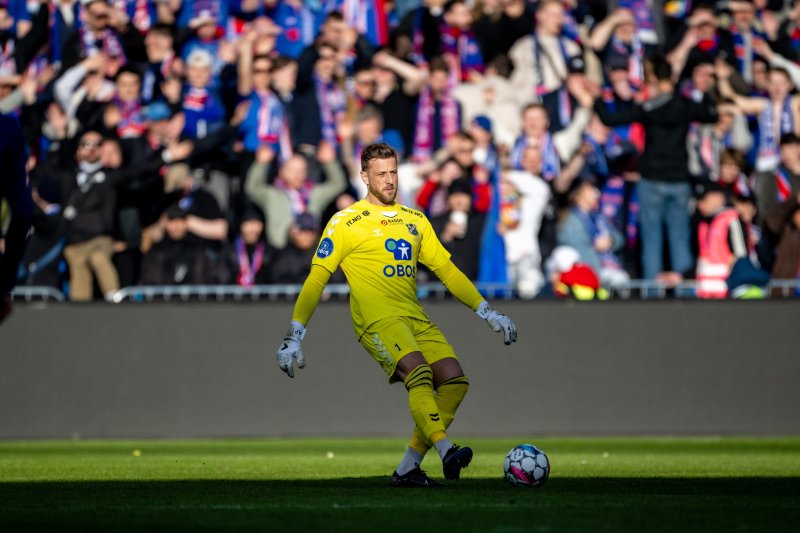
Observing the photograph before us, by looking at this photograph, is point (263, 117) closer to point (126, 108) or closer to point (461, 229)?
point (126, 108)

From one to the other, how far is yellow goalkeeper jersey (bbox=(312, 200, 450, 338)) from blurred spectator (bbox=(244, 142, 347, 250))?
7.48 m

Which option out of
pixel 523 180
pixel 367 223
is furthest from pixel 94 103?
pixel 367 223

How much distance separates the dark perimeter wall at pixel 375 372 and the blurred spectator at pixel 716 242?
294mm

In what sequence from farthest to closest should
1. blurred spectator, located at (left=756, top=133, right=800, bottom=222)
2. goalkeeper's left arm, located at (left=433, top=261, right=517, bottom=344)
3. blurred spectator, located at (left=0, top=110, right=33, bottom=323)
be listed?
blurred spectator, located at (left=756, top=133, right=800, bottom=222) < goalkeeper's left arm, located at (left=433, top=261, right=517, bottom=344) < blurred spectator, located at (left=0, top=110, right=33, bottom=323)

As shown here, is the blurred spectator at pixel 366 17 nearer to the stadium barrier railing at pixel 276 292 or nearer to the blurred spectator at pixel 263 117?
the blurred spectator at pixel 263 117

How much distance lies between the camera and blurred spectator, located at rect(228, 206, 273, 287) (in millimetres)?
16750

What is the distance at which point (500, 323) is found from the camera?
9.25m

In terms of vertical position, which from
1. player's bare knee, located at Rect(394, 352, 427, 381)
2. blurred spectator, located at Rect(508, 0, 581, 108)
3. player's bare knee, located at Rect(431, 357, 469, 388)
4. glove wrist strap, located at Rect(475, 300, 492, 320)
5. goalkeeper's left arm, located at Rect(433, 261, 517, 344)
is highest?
blurred spectator, located at Rect(508, 0, 581, 108)

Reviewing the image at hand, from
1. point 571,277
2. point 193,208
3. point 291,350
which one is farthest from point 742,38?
point 291,350

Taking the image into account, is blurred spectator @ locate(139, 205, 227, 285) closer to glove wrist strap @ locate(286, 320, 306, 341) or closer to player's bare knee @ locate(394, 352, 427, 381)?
glove wrist strap @ locate(286, 320, 306, 341)

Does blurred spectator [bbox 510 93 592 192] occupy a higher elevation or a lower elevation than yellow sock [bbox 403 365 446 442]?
higher

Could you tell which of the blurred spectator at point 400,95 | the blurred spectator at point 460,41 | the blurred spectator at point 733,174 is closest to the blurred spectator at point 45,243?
the blurred spectator at point 400,95

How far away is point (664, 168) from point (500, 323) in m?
8.53

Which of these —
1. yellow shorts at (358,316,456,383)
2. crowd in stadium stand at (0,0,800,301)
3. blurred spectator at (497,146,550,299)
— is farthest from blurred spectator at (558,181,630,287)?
yellow shorts at (358,316,456,383)
